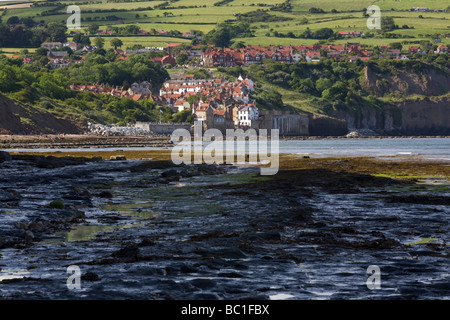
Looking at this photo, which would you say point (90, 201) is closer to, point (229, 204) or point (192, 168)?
point (229, 204)

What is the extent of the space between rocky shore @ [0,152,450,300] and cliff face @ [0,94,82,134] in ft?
266

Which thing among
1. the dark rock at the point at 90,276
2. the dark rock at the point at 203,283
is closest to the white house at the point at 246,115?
the dark rock at the point at 90,276

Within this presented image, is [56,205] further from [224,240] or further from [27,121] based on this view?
[27,121]

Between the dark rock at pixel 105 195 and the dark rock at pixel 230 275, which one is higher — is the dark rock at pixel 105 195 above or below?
below

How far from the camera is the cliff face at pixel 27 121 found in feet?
386

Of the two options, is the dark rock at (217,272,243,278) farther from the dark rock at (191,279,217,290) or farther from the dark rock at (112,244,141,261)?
the dark rock at (112,244,141,261)

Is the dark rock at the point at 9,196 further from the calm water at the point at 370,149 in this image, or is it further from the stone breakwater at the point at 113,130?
the stone breakwater at the point at 113,130

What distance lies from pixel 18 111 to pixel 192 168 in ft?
254

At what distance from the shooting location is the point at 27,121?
124 meters

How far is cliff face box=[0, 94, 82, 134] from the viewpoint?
386ft

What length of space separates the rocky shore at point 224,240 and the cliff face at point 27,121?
81.0 metres

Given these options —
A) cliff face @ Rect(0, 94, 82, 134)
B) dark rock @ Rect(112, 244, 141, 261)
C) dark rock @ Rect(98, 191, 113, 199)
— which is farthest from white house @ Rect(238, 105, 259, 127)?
dark rock @ Rect(112, 244, 141, 261)
